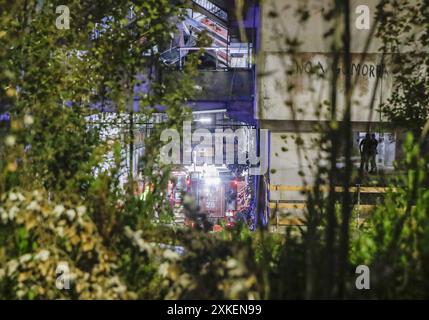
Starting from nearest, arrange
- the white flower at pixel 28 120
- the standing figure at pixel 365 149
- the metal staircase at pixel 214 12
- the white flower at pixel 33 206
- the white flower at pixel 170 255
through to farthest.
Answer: the white flower at pixel 170 255
the white flower at pixel 33 206
the white flower at pixel 28 120
the standing figure at pixel 365 149
the metal staircase at pixel 214 12

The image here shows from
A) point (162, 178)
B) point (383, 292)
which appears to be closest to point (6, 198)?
point (162, 178)

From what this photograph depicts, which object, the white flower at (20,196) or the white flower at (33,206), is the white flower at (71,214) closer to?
the white flower at (33,206)

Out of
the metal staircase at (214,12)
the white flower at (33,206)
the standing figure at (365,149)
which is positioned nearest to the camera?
the white flower at (33,206)

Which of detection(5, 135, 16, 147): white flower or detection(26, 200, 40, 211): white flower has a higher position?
detection(5, 135, 16, 147): white flower

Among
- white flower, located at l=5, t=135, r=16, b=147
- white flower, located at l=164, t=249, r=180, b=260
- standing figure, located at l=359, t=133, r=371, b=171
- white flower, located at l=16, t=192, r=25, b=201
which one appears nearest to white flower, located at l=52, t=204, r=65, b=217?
white flower, located at l=16, t=192, r=25, b=201

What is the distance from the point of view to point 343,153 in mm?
3412

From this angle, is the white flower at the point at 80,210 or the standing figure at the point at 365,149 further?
the standing figure at the point at 365,149

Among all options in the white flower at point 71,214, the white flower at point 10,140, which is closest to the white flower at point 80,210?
the white flower at point 71,214

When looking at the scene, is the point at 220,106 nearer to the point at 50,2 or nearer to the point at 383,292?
the point at 50,2

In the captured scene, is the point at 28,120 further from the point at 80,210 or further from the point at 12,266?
the point at 12,266

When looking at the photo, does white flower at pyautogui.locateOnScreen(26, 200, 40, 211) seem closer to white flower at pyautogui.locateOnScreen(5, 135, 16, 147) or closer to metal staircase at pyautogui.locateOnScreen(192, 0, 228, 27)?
Result: white flower at pyautogui.locateOnScreen(5, 135, 16, 147)

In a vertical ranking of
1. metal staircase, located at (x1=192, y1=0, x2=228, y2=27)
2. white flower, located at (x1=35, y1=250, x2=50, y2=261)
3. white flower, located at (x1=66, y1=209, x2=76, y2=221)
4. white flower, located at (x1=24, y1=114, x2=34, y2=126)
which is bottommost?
white flower, located at (x1=35, y1=250, x2=50, y2=261)

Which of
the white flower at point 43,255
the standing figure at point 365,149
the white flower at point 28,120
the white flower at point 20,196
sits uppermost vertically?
the white flower at point 28,120
